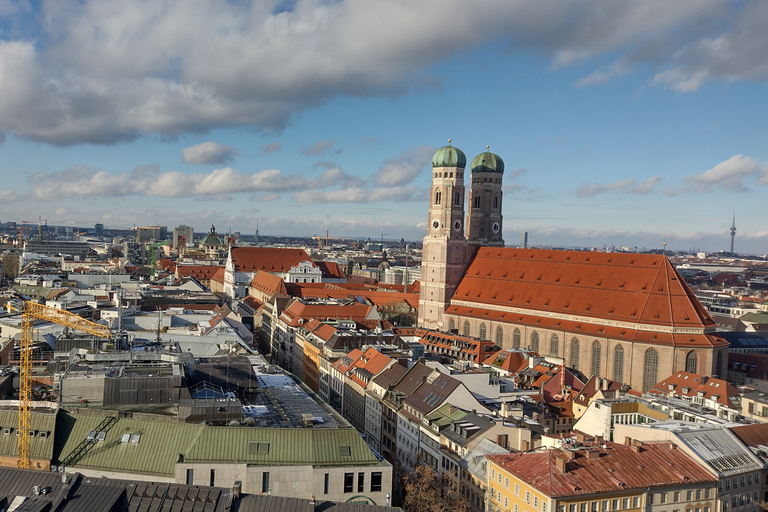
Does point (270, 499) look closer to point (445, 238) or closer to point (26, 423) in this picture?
point (26, 423)

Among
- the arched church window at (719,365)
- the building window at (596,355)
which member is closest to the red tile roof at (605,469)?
the arched church window at (719,365)

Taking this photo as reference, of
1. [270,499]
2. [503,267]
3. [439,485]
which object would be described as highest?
[503,267]

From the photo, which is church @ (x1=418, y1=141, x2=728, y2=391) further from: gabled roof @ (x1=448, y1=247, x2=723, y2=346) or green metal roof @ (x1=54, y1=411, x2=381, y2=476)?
green metal roof @ (x1=54, y1=411, x2=381, y2=476)

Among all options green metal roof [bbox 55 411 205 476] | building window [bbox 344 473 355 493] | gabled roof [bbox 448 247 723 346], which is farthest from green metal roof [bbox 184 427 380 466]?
gabled roof [bbox 448 247 723 346]

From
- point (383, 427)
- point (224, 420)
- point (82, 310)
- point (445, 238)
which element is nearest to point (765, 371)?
point (445, 238)

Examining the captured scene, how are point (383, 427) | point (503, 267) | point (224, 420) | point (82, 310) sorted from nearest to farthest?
point (224, 420), point (383, 427), point (82, 310), point (503, 267)

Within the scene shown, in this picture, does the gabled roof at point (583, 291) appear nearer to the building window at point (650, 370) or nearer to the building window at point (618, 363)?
the building window at point (650, 370)

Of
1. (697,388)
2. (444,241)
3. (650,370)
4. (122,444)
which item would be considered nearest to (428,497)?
(122,444)
